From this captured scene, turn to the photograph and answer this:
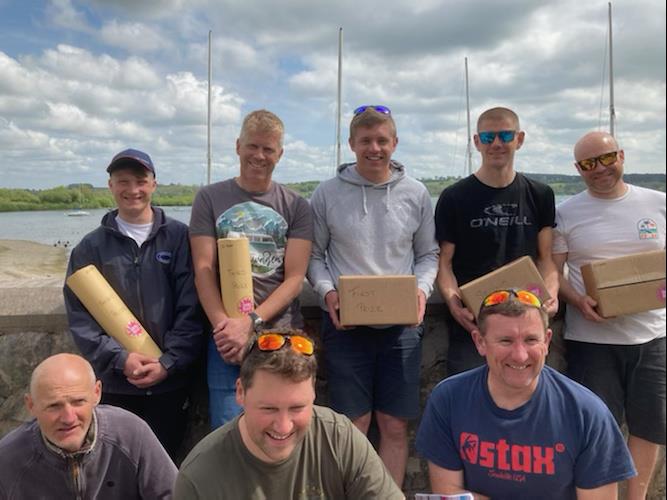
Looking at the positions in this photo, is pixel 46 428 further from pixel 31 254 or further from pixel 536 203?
pixel 31 254

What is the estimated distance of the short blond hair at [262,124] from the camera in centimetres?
313

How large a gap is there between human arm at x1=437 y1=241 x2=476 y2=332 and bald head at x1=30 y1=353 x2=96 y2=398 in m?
1.95

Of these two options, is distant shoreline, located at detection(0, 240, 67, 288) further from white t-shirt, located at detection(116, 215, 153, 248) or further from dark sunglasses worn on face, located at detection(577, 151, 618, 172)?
dark sunglasses worn on face, located at detection(577, 151, 618, 172)

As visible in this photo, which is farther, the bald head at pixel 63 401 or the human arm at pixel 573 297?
the human arm at pixel 573 297

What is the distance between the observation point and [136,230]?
10.3 feet

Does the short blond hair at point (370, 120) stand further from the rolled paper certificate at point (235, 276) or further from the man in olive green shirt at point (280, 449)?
the man in olive green shirt at point (280, 449)

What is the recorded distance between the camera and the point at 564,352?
12.4 ft

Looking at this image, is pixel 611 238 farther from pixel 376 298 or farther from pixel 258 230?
pixel 258 230

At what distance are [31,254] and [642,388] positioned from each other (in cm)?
3579

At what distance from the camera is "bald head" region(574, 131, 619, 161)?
11.0 ft

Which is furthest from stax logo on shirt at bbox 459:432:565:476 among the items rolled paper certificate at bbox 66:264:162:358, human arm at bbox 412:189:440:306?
rolled paper certificate at bbox 66:264:162:358

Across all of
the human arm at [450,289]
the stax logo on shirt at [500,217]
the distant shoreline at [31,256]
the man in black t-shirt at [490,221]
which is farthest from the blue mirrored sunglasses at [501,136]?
the distant shoreline at [31,256]

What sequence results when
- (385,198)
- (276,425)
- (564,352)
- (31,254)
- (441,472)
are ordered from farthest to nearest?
(31,254), (564,352), (385,198), (441,472), (276,425)

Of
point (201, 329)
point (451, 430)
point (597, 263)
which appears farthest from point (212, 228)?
point (597, 263)
